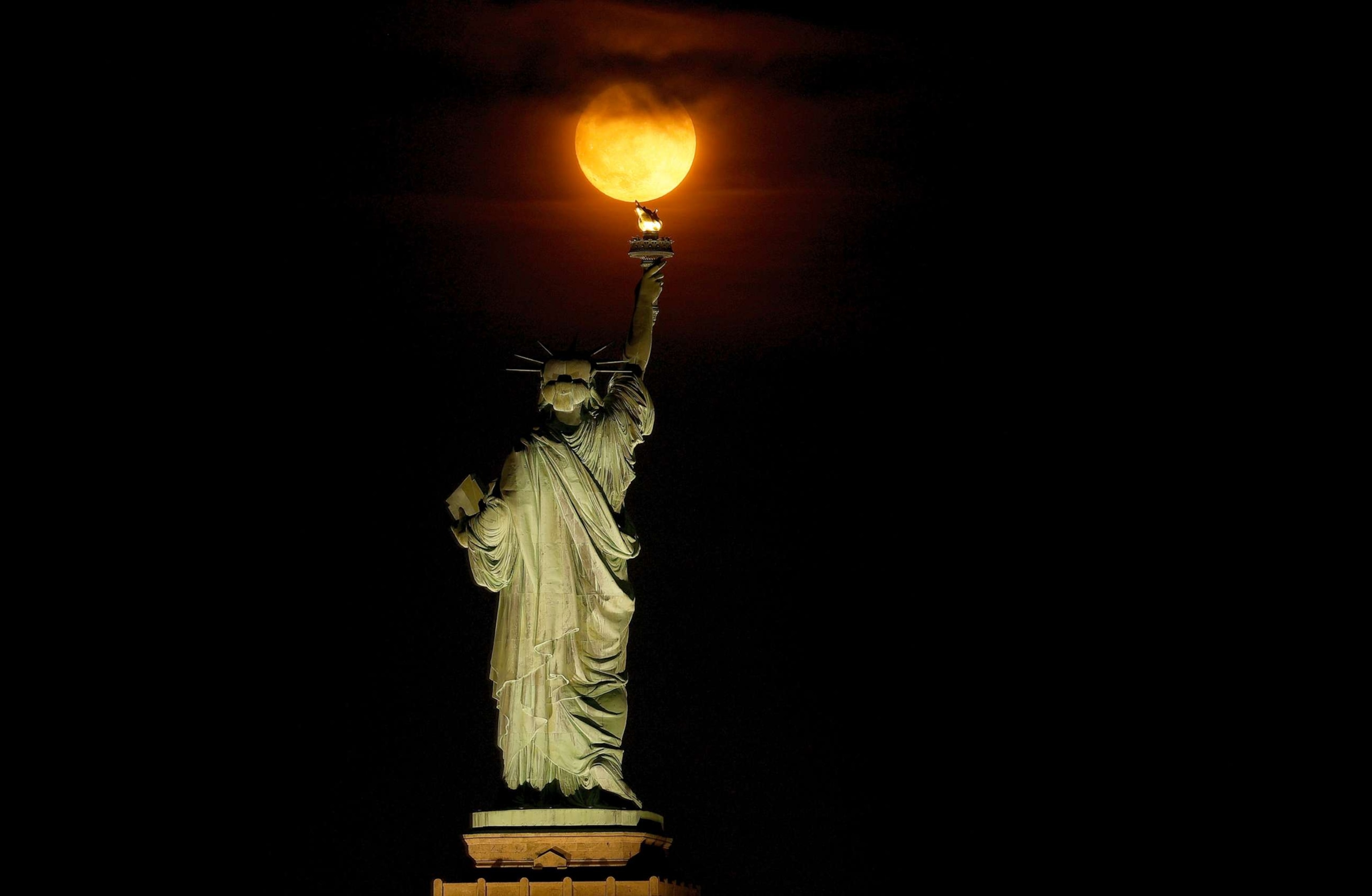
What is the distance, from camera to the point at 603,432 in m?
11.8

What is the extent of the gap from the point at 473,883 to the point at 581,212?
4.74 meters

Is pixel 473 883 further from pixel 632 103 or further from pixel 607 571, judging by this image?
pixel 632 103

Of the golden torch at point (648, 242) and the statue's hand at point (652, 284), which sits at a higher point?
the golden torch at point (648, 242)

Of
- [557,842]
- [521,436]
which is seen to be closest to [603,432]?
[521,436]

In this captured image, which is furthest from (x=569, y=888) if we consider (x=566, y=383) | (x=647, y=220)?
(x=647, y=220)

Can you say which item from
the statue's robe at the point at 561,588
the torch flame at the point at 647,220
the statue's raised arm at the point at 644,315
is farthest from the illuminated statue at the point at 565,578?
the torch flame at the point at 647,220

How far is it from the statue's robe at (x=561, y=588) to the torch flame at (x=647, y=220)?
39.4 inches

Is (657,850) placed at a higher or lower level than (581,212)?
lower

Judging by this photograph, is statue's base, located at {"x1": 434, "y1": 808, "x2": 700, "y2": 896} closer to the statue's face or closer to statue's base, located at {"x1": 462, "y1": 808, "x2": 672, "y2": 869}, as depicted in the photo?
statue's base, located at {"x1": 462, "y1": 808, "x2": 672, "y2": 869}

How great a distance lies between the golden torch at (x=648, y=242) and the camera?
12.0 m

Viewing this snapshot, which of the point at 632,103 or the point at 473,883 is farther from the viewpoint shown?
the point at 632,103

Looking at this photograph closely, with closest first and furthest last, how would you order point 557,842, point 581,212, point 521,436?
point 557,842, point 521,436, point 581,212

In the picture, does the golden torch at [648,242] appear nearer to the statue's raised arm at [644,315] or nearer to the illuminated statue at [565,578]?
the statue's raised arm at [644,315]

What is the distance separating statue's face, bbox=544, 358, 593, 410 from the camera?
1174 cm
